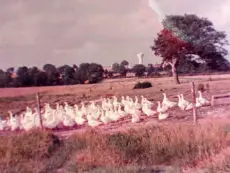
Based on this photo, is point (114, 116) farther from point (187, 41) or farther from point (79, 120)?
point (187, 41)

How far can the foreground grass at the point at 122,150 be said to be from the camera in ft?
46.8

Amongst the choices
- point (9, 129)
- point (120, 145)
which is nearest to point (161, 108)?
point (9, 129)

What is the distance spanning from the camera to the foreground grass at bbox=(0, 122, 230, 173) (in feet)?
46.8

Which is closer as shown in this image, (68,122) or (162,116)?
(162,116)

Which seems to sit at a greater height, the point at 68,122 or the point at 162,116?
the point at 162,116

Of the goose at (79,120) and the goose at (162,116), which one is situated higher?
the goose at (162,116)

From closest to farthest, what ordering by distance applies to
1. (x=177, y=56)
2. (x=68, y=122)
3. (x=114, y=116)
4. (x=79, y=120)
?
(x=114, y=116)
(x=68, y=122)
(x=79, y=120)
(x=177, y=56)

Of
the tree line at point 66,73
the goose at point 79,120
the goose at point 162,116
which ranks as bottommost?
the goose at point 79,120

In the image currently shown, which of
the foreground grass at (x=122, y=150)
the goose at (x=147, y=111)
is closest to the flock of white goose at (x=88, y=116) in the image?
the goose at (x=147, y=111)

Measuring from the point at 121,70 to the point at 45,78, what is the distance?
17.2 metres

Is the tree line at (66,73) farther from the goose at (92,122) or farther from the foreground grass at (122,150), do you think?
the foreground grass at (122,150)

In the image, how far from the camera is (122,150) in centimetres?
1516

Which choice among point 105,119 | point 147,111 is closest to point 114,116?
point 105,119

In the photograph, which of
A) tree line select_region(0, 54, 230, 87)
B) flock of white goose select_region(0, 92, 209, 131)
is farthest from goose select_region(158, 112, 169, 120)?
tree line select_region(0, 54, 230, 87)
